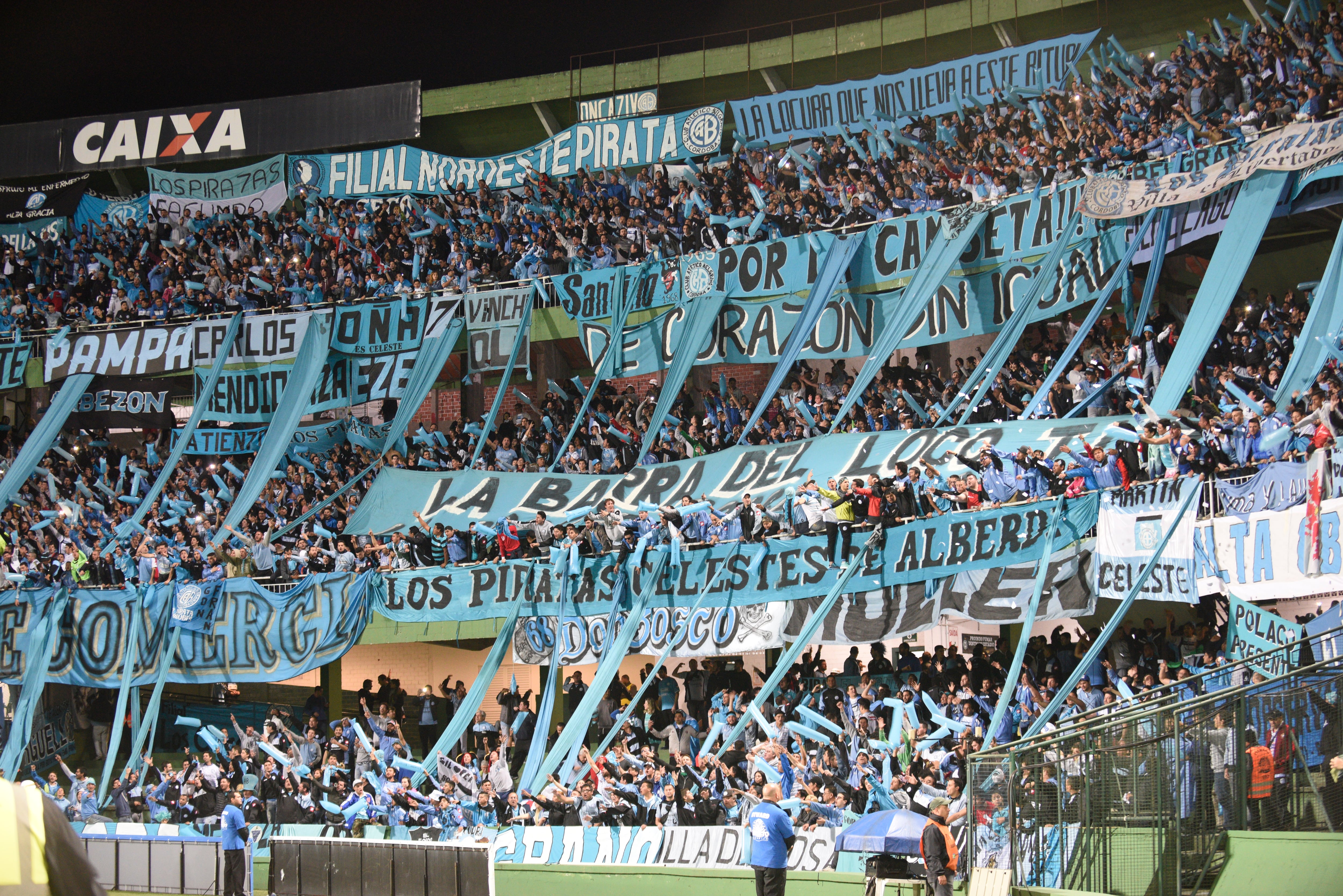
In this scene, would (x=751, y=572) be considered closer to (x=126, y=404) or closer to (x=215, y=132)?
(x=126, y=404)

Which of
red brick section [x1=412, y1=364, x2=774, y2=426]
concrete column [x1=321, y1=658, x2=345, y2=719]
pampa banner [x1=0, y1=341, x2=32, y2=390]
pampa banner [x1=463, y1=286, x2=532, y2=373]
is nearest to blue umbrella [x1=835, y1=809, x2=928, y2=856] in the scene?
pampa banner [x1=463, y1=286, x2=532, y2=373]

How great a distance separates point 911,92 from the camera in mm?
26781

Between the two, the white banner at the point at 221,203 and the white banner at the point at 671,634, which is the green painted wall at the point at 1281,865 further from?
the white banner at the point at 221,203

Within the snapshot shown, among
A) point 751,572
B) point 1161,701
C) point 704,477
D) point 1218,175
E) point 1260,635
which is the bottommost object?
point 1161,701

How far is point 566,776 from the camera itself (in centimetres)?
1869

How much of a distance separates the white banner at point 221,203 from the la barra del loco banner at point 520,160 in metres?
0.49

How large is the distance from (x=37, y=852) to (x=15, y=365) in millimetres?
30119

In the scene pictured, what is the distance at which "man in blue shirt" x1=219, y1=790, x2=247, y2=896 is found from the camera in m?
16.9

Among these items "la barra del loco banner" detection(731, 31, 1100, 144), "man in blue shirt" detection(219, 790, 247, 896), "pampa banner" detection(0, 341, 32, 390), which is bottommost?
"man in blue shirt" detection(219, 790, 247, 896)

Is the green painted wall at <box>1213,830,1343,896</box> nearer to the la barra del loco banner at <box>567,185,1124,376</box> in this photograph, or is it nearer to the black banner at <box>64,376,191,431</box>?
the la barra del loco banner at <box>567,185,1124,376</box>

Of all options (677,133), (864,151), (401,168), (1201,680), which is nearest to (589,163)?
(677,133)

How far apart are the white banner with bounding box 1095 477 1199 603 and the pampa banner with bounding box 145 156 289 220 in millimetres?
22487

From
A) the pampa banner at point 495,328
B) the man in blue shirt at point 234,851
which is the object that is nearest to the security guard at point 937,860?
the man in blue shirt at point 234,851

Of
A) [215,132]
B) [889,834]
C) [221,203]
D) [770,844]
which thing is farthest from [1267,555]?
[215,132]
